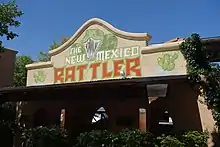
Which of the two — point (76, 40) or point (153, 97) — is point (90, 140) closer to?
point (153, 97)

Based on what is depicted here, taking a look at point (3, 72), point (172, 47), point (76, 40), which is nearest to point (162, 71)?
point (172, 47)

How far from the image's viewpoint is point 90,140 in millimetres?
11242

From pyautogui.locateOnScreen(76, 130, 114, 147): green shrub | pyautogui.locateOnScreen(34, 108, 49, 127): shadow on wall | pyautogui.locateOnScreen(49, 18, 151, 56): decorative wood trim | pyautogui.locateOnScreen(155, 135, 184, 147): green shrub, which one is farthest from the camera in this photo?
pyautogui.locateOnScreen(34, 108, 49, 127): shadow on wall

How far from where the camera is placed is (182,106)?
39.1ft

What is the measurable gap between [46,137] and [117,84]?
12.7 feet

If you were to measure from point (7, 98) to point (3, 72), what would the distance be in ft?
34.1

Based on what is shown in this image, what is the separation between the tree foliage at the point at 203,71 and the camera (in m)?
10.8

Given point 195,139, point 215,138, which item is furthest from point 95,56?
point 215,138

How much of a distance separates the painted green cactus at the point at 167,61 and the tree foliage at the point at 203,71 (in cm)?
67

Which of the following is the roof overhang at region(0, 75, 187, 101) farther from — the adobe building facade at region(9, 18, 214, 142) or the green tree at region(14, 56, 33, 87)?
the green tree at region(14, 56, 33, 87)

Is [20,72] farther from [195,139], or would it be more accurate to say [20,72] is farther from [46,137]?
[195,139]

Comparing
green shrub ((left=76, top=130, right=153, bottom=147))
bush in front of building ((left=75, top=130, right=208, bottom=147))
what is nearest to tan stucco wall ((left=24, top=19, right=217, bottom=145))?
bush in front of building ((left=75, top=130, right=208, bottom=147))

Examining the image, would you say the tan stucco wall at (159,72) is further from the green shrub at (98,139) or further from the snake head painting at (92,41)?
the green shrub at (98,139)

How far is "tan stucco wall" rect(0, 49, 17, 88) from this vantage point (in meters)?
24.5
